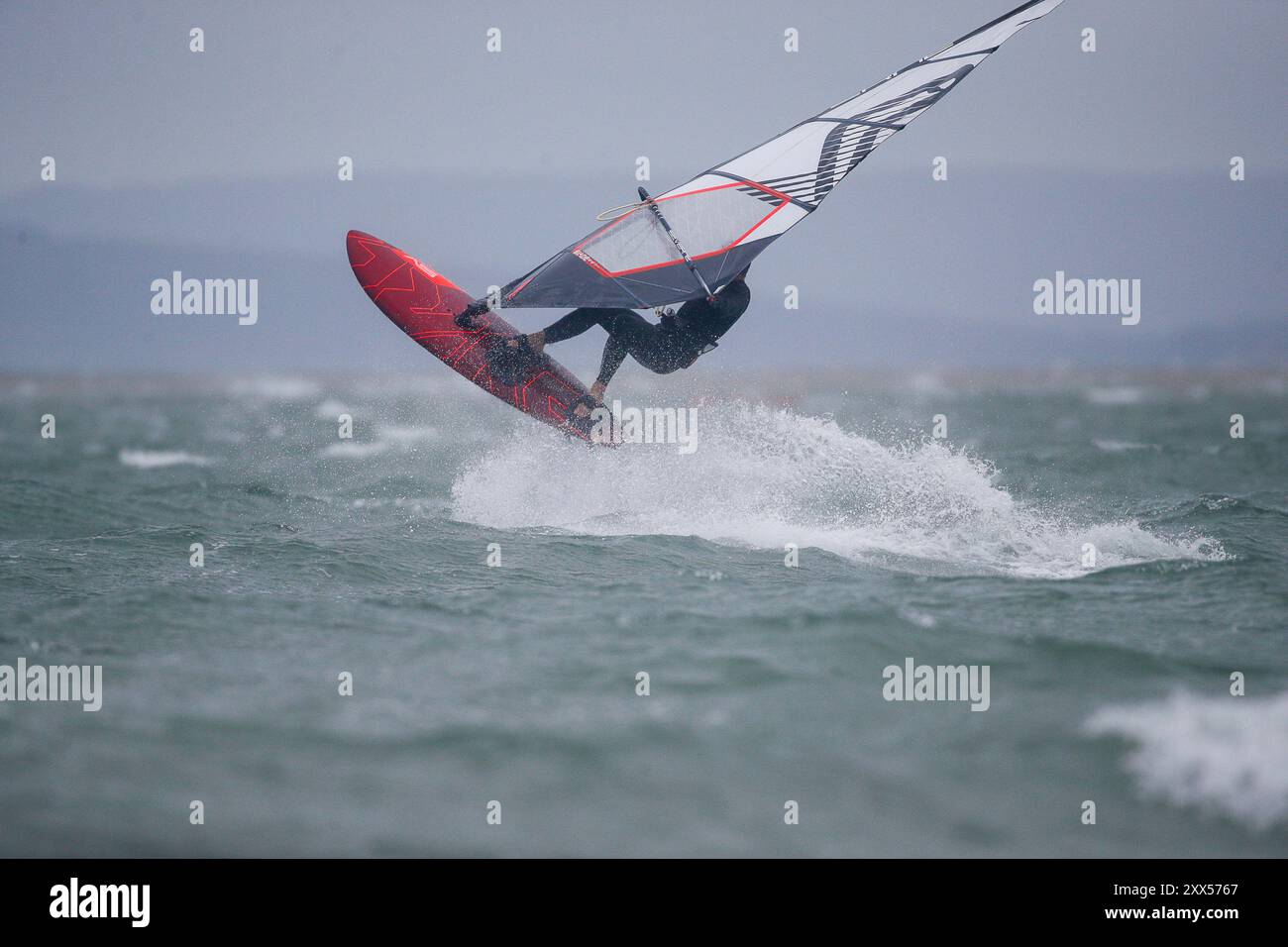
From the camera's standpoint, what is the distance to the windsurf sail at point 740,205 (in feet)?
34.0

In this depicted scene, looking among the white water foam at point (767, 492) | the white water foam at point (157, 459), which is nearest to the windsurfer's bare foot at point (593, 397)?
the white water foam at point (767, 492)

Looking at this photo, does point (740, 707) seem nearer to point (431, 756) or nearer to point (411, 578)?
point (431, 756)

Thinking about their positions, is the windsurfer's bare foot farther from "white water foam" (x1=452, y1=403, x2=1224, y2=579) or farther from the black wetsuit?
"white water foam" (x1=452, y1=403, x2=1224, y2=579)

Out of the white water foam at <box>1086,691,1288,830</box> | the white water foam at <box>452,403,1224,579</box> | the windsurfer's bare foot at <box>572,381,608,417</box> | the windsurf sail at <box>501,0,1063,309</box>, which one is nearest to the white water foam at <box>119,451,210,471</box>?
the white water foam at <box>452,403,1224,579</box>

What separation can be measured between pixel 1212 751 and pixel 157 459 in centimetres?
2513

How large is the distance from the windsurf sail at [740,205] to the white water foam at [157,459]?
648 inches

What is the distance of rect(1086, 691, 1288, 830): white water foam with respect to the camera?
229 inches

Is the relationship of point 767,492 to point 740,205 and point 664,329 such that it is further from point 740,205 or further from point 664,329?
point 740,205

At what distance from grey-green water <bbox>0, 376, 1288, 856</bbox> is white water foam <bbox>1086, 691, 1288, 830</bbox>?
23 mm

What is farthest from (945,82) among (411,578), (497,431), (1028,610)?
(497,431)

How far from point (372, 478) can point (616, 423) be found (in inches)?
382

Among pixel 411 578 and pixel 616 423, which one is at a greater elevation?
pixel 616 423
